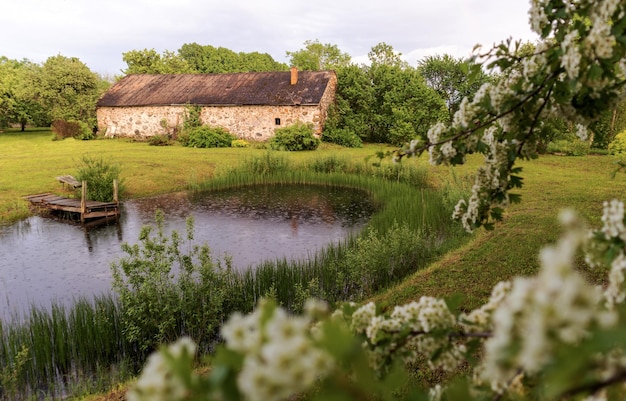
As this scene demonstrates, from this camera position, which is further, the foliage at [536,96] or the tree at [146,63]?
the tree at [146,63]

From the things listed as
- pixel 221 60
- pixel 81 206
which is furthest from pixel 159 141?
pixel 221 60

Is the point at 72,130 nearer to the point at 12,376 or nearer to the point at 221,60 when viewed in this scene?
the point at 12,376

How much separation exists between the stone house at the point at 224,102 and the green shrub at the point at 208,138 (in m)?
1.84

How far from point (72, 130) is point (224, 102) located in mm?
12303

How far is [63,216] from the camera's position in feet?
43.3

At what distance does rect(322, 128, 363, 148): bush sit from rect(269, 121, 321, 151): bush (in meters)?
2.57

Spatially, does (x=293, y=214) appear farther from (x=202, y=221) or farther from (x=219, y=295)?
(x=219, y=295)

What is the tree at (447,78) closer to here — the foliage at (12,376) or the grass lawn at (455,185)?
the grass lawn at (455,185)


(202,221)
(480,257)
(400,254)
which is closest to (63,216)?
(202,221)

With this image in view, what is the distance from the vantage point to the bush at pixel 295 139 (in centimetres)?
2603

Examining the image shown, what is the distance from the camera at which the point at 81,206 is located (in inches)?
493

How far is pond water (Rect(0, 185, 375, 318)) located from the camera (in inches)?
333

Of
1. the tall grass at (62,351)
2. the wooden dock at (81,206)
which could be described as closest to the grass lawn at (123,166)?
the wooden dock at (81,206)

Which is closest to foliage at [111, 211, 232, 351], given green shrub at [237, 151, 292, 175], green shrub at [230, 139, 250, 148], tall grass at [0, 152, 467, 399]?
tall grass at [0, 152, 467, 399]
